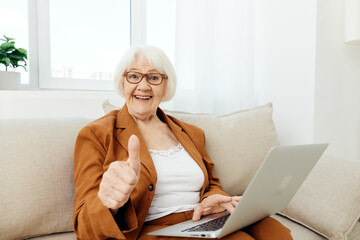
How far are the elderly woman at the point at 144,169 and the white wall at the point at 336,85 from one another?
2.49 ft

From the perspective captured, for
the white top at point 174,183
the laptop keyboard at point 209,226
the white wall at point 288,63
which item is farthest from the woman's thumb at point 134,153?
the white wall at point 288,63

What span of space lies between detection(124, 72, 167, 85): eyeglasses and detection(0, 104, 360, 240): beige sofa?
0.80ft

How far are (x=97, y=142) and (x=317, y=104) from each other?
1.21 meters

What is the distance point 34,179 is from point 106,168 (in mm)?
281

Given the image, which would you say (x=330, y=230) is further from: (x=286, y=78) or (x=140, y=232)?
(x=286, y=78)

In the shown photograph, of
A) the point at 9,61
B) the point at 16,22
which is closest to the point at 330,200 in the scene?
the point at 9,61

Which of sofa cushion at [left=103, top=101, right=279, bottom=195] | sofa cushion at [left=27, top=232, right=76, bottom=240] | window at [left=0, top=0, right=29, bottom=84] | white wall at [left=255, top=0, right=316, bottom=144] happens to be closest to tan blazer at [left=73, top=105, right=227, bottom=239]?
sofa cushion at [left=103, top=101, right=279, bottom=195]

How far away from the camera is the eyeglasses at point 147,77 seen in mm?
1253

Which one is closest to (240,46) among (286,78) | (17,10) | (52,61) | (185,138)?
(286,78)

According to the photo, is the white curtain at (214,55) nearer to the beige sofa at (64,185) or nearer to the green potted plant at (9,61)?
the beige sofa at (64,185)

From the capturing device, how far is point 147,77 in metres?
1.27

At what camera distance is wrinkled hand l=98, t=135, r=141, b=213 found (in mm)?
728

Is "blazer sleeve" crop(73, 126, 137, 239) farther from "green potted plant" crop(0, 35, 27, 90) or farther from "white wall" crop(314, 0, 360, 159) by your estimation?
"white wall" crop(314, 0, 360, 159)

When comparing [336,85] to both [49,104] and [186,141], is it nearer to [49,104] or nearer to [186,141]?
[186,141]
